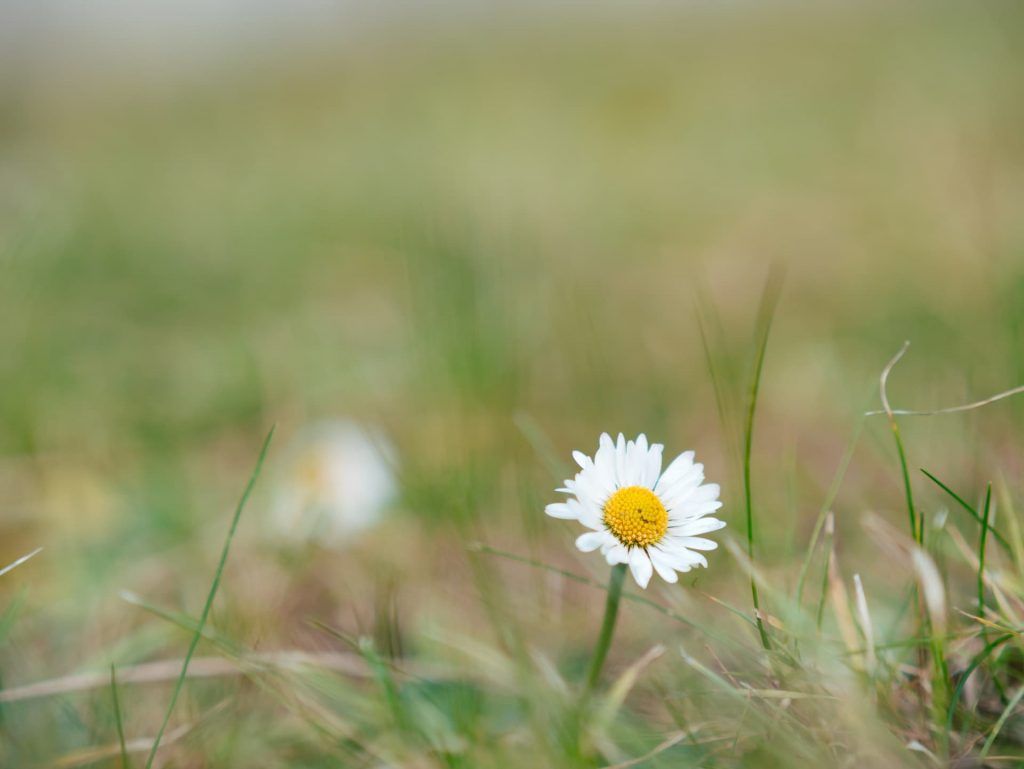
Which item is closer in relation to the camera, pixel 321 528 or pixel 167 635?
pixel 167 635

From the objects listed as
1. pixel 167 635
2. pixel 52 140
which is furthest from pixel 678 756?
pixel 52 140

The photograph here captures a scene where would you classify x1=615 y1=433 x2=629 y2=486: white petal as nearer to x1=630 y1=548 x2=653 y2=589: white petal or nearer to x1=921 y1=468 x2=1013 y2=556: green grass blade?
x1=630 y1=548 x2=653 y2=589: white petal

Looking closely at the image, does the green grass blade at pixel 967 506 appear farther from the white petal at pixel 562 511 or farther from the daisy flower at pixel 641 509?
the white petal at pixel 562 511

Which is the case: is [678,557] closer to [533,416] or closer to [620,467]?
[620,467]

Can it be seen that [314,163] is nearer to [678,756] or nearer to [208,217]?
[208,217]

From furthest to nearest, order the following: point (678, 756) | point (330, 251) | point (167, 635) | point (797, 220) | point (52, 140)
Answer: point (52, 140) → point (330, 251) → point (797, 220) → point (167, 635) → point (678, 756)

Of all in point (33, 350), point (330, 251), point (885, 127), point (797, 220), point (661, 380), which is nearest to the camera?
point (661, 380)
